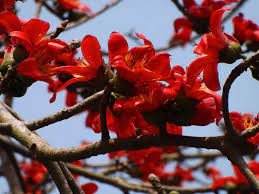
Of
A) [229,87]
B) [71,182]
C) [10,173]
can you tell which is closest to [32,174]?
[10,173]

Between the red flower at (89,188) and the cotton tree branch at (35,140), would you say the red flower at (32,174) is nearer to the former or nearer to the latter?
the red flower at (89,188)

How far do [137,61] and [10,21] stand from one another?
433mm

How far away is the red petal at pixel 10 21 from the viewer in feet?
5.11

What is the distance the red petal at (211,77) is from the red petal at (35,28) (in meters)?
0.51

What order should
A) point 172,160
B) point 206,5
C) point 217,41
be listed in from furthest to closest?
point 172,160, point 206,5, point 217,41

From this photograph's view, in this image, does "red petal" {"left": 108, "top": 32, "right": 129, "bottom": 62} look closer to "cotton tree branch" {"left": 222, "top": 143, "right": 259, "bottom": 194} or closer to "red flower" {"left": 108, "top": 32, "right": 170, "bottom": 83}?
"red flower" {"left": 108, "top": 32, "right": 170, "bottom": 83}

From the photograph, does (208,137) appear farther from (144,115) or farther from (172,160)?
(172,160)

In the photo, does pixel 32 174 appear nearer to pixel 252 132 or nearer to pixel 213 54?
pixel 213 54

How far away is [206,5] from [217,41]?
69.5 inches

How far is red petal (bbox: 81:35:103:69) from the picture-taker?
4.88 ft

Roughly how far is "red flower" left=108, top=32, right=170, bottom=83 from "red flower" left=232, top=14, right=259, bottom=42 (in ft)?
4.56

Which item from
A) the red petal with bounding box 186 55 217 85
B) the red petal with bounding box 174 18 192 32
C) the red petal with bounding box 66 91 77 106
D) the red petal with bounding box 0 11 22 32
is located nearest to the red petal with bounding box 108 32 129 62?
the red petal with bounding box 186 55 217 85

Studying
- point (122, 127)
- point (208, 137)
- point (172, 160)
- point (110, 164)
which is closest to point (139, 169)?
point (110, 164)

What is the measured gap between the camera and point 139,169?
362cm
